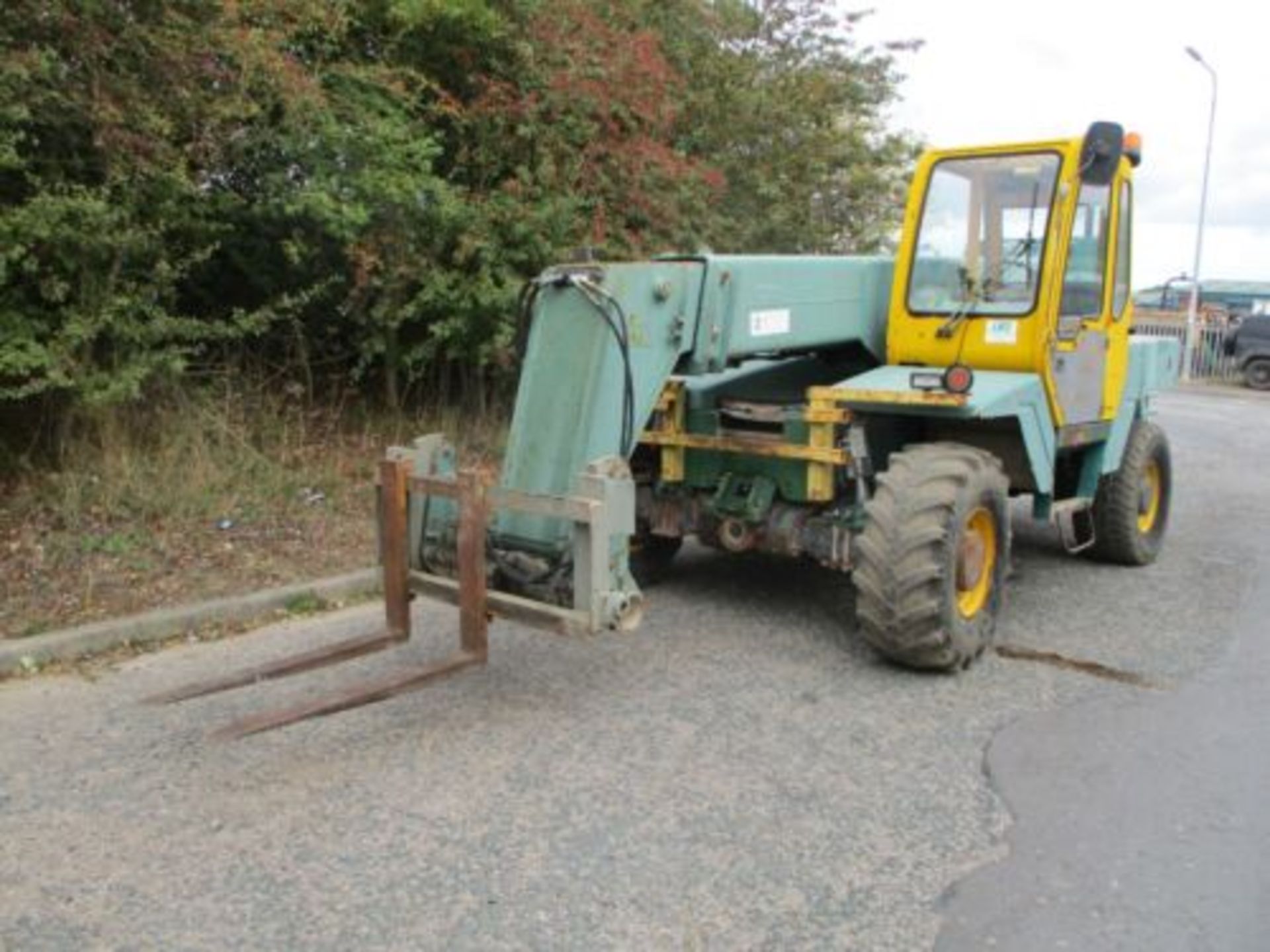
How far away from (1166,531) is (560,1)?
615 cm

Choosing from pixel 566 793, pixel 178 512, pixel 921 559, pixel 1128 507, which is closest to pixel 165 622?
pixel 178 512

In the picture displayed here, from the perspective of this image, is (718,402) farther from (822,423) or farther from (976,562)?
(976,562)

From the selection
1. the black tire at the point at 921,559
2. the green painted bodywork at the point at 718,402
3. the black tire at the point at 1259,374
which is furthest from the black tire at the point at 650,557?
the black tire at the point at 1259,374

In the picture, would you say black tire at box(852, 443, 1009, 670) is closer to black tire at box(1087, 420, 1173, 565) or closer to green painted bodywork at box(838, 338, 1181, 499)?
green painted bodywork at box(838, 338, 1181, 499)

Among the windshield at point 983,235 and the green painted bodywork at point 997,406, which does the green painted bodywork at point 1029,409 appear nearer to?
the green painted bodywork at point 997,406

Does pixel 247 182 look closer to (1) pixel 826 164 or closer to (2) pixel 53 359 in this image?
(2) pixel 53 359

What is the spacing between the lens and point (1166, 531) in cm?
873

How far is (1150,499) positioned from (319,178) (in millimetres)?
6162

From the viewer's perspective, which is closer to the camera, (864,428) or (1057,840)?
(1057,840)

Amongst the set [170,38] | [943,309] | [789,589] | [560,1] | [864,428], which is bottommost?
[789,589]

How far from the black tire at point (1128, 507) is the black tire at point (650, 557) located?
293 centimetres

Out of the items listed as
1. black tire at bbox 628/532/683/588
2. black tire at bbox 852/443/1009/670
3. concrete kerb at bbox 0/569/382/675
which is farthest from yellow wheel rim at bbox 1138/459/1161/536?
concrete kerb at bbox 0/569/382/675

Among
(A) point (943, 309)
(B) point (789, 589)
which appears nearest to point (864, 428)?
(A) point (943, 309)

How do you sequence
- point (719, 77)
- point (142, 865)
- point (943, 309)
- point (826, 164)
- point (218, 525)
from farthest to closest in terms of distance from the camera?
point (826, 164), point (719, 77), point (218, 525), point (943, 309), point (142, 865)
